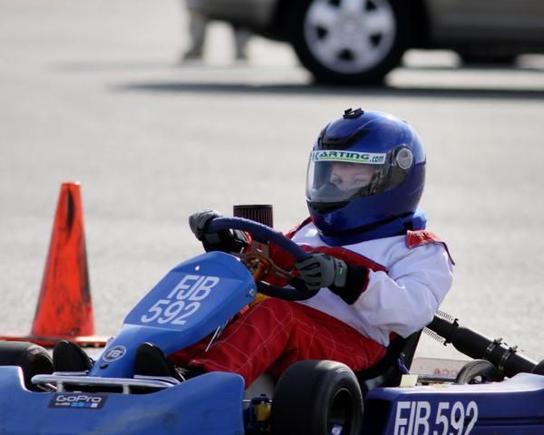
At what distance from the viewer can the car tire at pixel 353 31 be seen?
16125 millimetres

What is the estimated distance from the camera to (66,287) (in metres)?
8.24

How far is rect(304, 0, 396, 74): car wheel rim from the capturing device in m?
16.1

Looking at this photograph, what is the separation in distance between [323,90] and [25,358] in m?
10.9

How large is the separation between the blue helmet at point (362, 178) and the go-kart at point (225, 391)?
1.02ft

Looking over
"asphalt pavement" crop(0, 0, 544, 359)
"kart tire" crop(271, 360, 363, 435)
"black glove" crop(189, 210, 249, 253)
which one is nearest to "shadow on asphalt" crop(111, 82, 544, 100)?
"asphalt pavement" crop(0, 0, 544, 359)

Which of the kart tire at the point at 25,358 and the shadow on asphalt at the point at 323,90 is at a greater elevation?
the kart tire at the point at 25,358

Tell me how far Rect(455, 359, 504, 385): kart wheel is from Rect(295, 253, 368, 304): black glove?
809mm

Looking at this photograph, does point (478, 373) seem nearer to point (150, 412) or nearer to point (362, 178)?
point (362, 178)

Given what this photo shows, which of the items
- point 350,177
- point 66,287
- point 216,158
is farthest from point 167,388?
point 216,158

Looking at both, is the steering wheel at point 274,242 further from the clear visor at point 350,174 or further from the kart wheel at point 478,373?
the kart wheel at point 478,373

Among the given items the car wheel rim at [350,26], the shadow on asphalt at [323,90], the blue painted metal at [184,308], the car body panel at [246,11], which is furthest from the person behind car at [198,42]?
the blue painted metal at [184,308]

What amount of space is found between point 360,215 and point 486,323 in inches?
99.5

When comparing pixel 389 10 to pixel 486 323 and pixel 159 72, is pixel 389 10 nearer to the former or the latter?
pixel 159 72

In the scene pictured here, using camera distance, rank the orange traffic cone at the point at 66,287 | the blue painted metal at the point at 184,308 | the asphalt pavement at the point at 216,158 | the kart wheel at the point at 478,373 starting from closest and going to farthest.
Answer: the blue painted metal at the point at 184,308 < the kart wheel at the point at 478,373 < the orange traffic cone at the point at 66,287 < the asphalt pavement at the point at 216,158
